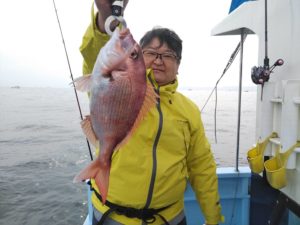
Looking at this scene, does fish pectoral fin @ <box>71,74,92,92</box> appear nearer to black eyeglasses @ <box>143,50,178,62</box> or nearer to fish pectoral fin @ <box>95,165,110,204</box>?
fish pectoral fin @ <box>95,165,110,204</box>

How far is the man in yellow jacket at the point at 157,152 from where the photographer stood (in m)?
1.98

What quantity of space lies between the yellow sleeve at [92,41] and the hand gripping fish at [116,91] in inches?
11.7

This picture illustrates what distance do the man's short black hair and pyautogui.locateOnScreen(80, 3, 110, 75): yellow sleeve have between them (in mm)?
404

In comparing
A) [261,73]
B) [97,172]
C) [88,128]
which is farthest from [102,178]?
[261,73]

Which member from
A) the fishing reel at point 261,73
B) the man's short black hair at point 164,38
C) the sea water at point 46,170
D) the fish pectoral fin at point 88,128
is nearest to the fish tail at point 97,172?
the fish pectoral fin at point 88,128

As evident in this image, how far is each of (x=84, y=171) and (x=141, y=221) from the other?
2.03 feet

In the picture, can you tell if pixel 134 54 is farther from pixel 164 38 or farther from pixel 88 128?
pixel 164 38

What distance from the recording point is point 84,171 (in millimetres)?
1628

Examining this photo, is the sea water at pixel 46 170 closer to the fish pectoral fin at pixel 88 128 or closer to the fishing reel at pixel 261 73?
the fishing reel at pixel 261 73

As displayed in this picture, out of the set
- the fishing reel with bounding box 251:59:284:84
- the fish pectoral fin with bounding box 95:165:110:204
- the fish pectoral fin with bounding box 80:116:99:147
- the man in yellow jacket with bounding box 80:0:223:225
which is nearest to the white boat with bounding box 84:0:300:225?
the fishing reel with bounding box 251:59:284:84

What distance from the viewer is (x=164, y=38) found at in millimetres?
2125

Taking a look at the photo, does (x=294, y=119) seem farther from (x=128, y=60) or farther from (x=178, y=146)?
(x=128, y=60)

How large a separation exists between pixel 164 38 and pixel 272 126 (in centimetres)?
157

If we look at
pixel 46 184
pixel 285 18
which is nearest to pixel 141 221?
pixel 285 18
